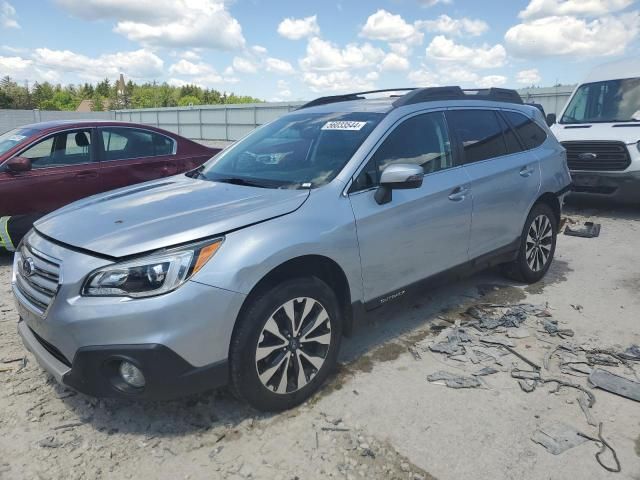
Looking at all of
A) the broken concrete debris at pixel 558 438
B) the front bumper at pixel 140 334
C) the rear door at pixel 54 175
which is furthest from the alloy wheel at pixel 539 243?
the rear door at pixel 54 175

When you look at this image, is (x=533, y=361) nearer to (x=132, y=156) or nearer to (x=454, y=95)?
(x=454, y=95)

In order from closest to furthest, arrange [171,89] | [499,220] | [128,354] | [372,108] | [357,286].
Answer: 1. [128,354]
2. [357,286]
3. [372,108]
4. [499,220]
5. [171,89]

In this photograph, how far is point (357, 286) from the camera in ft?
10.4

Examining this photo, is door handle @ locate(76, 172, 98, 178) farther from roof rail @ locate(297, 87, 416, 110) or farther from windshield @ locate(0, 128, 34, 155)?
roof rail @ locate(297, 87, 416, 110)

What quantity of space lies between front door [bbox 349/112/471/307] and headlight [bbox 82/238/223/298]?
1.15 m

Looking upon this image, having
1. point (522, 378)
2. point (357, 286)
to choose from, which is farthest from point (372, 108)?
point (522, 378)

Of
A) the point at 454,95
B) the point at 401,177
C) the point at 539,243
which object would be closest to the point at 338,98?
the point at 454,95

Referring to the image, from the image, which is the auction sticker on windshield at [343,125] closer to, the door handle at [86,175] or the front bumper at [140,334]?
the front bumper at [140,334]

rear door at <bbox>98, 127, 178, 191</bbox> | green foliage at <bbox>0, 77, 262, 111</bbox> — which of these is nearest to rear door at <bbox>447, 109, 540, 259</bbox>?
rear door at <bbox>98, 127, 178, 191</bbox>

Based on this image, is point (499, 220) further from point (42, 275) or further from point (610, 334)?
point (42, 275)

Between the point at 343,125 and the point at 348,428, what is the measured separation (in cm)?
203

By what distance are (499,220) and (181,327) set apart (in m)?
3.01

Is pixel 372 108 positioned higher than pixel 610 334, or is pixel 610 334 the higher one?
pixel 372 108

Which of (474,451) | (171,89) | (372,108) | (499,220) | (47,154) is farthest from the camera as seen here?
(171,89)
